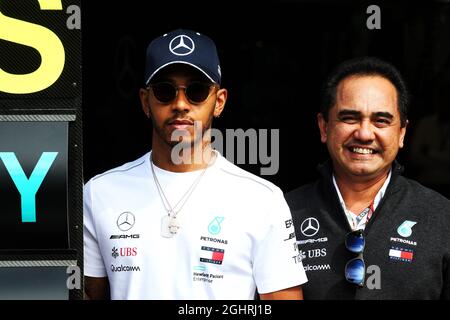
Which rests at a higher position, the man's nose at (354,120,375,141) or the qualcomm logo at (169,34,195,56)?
the qualcomm logo at (169,34,195,56)

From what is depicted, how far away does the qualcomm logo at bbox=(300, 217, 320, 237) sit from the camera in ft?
13.0

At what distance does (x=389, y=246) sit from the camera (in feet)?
12.8

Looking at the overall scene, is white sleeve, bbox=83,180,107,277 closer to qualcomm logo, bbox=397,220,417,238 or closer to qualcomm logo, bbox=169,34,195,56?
qualcomm logo, bbox=169,34,195,56

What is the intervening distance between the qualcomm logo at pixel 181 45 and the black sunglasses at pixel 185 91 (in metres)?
0.13

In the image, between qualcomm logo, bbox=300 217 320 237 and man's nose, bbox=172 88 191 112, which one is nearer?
man's nose, bbox=172 88 191 112

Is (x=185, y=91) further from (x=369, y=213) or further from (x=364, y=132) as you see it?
(x=369, y=213)

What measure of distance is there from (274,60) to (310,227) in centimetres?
267

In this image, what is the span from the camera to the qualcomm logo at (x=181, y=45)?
381 centimetres

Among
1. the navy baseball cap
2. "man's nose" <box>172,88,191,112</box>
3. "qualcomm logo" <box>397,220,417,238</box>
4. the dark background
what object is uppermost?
the dark background

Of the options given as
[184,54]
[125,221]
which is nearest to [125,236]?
[125,221]

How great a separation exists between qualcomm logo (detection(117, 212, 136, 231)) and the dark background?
5.15 feet

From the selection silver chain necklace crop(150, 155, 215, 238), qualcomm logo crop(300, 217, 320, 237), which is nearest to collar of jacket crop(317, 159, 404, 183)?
qualcomm logo crop(300, 217, 320, 237)

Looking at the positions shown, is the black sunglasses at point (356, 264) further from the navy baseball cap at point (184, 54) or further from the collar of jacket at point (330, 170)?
the navy baseball cap at point (184, 54)
